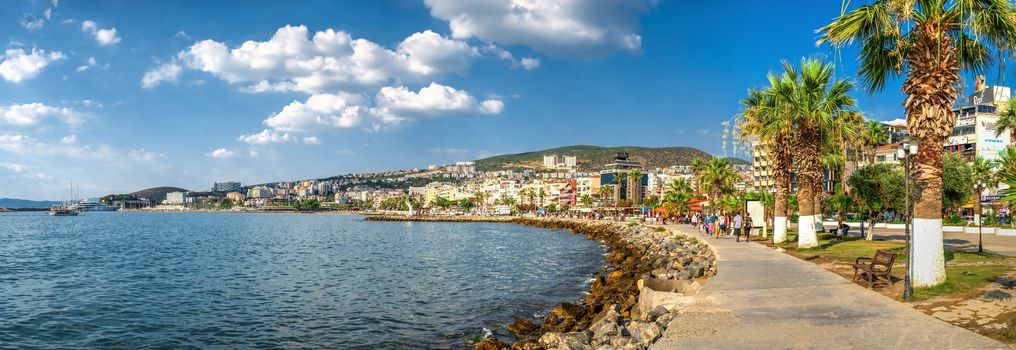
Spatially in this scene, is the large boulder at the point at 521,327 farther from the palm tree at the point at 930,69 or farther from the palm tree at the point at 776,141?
the palm tree at the point at 776,141

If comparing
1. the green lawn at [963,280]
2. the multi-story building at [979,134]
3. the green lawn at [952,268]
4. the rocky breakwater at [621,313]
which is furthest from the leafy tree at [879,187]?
the multi-story building at [979,134]

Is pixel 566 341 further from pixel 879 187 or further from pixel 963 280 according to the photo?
pixel 879 187

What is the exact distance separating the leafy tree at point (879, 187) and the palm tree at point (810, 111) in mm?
6170

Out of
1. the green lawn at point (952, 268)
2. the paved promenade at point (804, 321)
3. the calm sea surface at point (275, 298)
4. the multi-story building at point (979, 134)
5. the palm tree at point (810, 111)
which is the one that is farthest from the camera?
the multi-story building at point (979, 134)

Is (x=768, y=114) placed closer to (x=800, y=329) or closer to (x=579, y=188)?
(x=800, y=329)

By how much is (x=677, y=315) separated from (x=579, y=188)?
18142cm

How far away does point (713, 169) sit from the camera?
225 feet

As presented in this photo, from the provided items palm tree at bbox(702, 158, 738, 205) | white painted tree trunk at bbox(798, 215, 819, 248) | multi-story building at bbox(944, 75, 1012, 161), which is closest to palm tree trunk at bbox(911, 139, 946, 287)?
white painted tree trunk at bbox(798, 215, 819, 248)

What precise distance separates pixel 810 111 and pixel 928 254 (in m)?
12.5

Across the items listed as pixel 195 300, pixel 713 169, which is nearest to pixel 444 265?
pixel 195 300

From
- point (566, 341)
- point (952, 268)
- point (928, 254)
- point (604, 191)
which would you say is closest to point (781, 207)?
point (952, 268)

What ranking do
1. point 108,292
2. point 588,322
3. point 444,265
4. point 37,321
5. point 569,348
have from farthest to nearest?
point 444,265, point 108,292, point 37,321, point 588,322, point 569,348

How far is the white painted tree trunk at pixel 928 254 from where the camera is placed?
12.5 m

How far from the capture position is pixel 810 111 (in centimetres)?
2375
